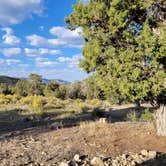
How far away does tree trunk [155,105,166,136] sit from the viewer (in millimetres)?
11742

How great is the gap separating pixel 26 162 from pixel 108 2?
618cm

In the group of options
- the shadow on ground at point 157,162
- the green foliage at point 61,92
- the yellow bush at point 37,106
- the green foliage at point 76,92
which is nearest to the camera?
the shadow on ground at point 157,162

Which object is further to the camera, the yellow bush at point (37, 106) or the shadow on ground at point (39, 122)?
the yellow bush at point (37, 106)

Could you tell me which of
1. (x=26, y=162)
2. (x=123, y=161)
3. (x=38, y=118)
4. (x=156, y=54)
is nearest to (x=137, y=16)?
(x=156, y=54)

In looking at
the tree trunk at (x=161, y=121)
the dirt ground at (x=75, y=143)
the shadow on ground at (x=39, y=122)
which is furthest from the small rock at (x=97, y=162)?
the shadow on ground at (x=39, y=122)

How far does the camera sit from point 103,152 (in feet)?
33.0

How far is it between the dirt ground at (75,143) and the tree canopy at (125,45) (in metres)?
1.62

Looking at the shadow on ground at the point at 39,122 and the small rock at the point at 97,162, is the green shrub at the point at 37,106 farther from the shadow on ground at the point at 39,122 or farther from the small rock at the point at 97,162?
the small rock at the point at 97,162

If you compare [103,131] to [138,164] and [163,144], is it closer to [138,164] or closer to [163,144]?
[163,144]

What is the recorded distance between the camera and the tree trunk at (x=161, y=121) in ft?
38.5

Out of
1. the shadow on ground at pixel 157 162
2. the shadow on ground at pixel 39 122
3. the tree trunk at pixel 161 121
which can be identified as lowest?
the shadow on ground at pixel 157 162

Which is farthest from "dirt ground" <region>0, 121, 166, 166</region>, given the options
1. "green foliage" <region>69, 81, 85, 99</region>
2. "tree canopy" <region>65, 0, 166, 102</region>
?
"green foliage" <region>69, 81, 85, 99</region>

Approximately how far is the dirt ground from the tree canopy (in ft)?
5.30

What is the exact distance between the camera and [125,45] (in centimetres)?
1123
